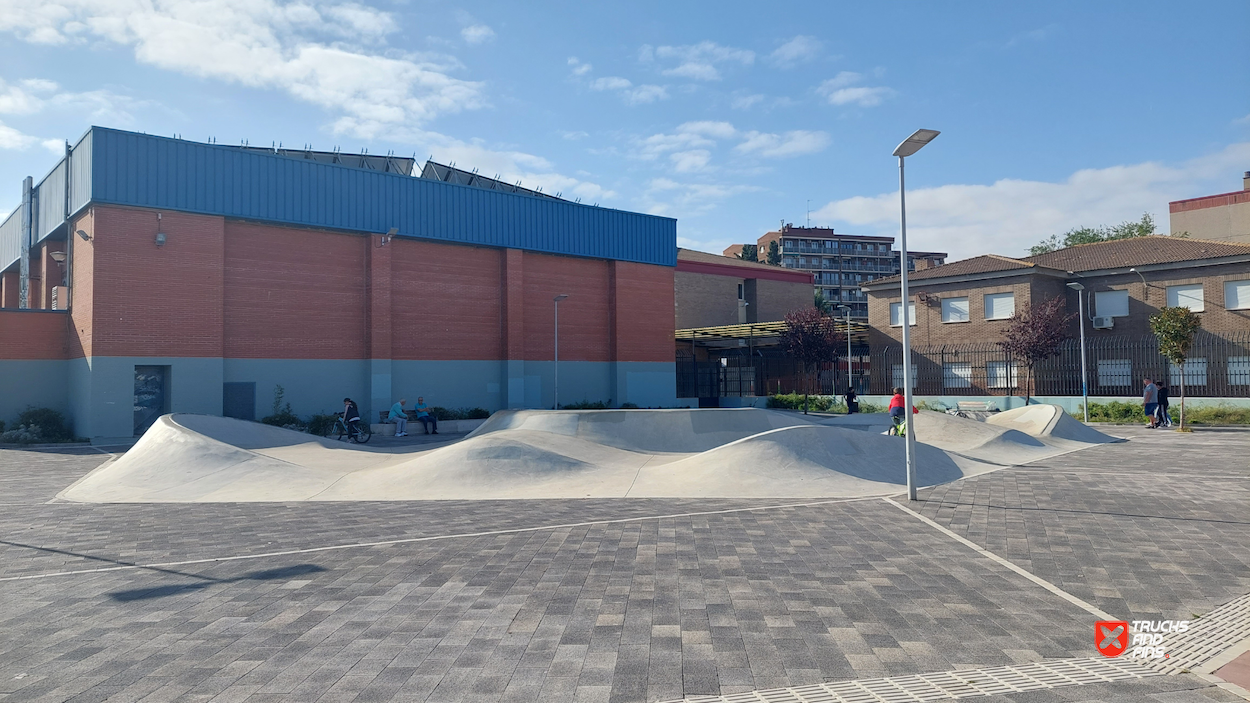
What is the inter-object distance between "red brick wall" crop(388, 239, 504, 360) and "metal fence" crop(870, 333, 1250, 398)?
20163mm

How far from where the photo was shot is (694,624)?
544 cm

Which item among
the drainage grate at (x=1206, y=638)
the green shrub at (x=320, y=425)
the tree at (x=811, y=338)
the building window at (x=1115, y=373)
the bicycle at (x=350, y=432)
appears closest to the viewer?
the drainage grate at (x=1206, y=638)

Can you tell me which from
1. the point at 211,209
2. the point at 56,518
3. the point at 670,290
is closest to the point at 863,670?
the point at 56,518

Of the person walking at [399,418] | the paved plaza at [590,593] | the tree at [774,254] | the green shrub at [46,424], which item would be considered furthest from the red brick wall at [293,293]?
the tree at [774,254]

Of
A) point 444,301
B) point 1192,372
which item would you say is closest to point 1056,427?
point 1192,372

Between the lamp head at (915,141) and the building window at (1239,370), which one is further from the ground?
the lamp head at (915,141)

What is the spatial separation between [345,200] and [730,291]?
31586 mm

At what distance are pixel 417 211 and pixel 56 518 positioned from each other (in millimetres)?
19233

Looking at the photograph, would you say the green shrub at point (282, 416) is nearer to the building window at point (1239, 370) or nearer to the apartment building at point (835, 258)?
the building window at point (1239, 370)

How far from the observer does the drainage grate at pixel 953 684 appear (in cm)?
414

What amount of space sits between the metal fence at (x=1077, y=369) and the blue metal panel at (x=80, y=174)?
33387 mm

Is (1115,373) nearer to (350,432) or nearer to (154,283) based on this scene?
(350,432)

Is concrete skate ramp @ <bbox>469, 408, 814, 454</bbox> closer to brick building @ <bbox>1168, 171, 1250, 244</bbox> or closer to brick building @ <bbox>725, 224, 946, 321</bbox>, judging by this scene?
brick building @ <bbox>1168, 171, 1250, 244</bbox>

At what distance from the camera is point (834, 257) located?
A: 314 ft
